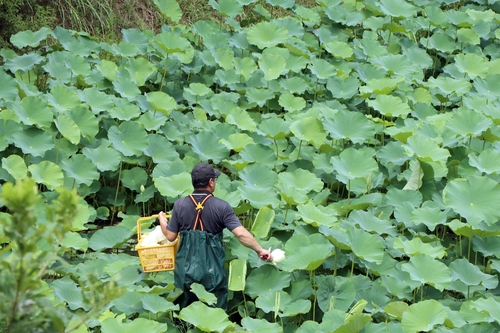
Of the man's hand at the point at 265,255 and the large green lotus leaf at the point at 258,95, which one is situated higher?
the man's hand at the point at 265,255

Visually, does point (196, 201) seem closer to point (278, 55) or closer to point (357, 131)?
point (357, 131)

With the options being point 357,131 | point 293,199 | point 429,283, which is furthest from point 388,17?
point 429,283

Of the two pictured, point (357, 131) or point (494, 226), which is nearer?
point (494, 226)

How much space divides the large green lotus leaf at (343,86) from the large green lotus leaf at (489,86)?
1.04 metres

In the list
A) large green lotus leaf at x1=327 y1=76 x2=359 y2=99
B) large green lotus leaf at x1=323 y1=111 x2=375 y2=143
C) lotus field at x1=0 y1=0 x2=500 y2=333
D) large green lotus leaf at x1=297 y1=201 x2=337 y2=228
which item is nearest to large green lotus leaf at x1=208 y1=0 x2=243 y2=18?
lotus field at x1=0 y1=0 x2=500 y2=333

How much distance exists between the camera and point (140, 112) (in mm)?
5363

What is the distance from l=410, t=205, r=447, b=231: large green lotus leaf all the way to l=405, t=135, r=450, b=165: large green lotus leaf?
45 cm

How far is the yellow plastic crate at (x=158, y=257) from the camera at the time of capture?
3748mm

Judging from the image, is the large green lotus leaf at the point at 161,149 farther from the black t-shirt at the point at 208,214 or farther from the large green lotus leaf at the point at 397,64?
the large green lotus leaf at the point at 397,64

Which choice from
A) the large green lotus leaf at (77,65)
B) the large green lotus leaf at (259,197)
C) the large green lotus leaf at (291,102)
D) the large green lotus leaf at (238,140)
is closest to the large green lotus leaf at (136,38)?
the large green lotus leaf at (77,65)

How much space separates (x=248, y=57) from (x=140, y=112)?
135 cm

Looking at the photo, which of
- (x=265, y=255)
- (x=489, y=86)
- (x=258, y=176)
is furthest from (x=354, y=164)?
(x=489, y=86)

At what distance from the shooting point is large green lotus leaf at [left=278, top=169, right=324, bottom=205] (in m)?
4.42

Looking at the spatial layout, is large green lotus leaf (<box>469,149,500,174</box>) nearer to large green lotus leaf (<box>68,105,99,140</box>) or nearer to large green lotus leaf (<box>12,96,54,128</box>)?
large green lotus leaf (<box>68,105,99,140</box>)
